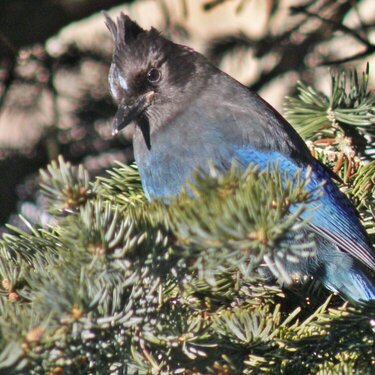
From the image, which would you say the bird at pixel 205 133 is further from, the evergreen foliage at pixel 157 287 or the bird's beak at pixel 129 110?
the evergreen foliage at pixel 157 287

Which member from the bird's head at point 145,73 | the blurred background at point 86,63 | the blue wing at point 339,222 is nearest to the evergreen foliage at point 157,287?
the blue wing at point 339,222

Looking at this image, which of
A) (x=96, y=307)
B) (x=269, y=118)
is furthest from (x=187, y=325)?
(x=269, y=118)

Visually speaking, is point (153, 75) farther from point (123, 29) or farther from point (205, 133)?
point (205, 133)

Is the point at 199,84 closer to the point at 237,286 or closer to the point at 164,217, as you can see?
the point at 237,286

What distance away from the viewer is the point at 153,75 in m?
3.00

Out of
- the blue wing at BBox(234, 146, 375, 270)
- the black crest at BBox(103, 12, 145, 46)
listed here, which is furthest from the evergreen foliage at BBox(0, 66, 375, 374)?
the black crest at BBox(103, 12, 145, 46)

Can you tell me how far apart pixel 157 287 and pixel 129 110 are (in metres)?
1.36

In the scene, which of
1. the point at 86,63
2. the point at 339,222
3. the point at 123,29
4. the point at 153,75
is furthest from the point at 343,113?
the point at 86,63

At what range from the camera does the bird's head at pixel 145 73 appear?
288 cm

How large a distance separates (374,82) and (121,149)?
1.23 meters

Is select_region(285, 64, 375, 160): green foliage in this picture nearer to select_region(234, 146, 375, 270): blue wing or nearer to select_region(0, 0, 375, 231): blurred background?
select_region(234, 146, 375, 270): blue wing

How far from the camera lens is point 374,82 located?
3857mm

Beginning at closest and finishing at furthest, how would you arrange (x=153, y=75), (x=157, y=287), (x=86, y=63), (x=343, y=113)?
(x=157, y=287)
(x=343, y=113)
(x=153, y=75)
(x=86, y=63)

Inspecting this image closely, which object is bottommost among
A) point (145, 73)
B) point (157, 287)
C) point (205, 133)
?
point (157, 287)
